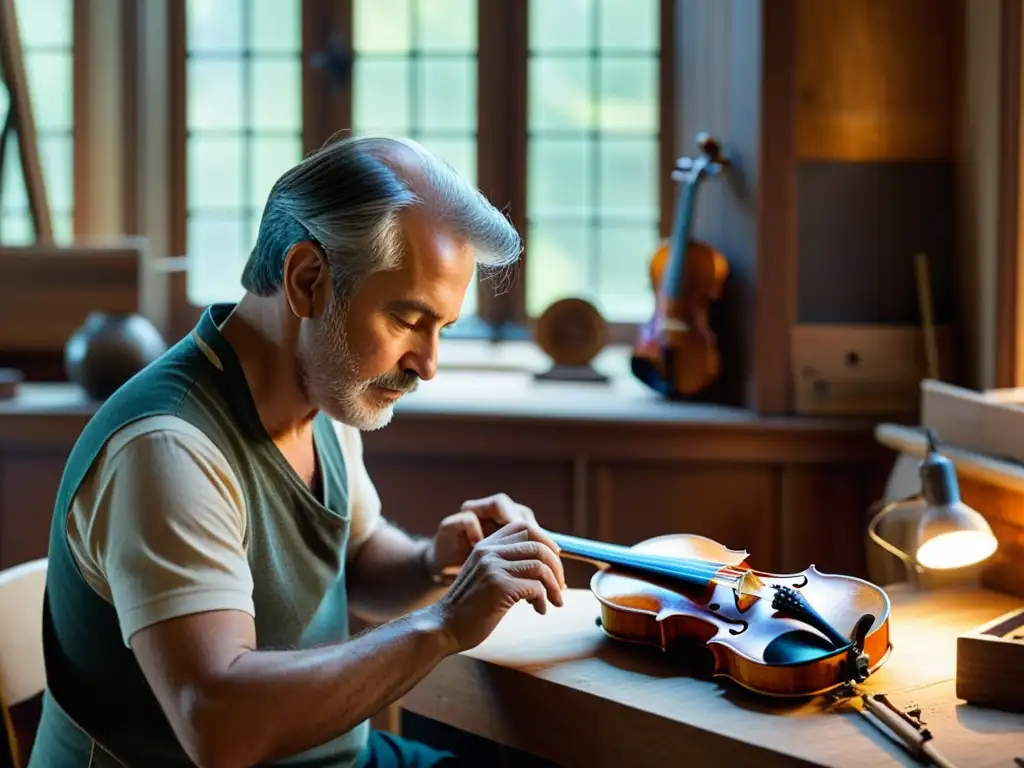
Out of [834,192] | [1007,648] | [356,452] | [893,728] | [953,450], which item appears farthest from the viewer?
[834,192]

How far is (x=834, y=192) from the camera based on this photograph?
2.90m

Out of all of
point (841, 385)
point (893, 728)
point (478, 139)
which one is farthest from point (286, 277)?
point (478, 139)

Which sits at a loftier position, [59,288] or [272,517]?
[59,288]

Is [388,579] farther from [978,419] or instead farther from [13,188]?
[13,188]

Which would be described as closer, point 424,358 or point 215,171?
point 424,358

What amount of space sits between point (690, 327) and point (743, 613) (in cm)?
153

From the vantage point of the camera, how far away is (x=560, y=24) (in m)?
3.72

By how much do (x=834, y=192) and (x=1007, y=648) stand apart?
5.02 feet

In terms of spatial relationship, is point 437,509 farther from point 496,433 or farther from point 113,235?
point 113,235

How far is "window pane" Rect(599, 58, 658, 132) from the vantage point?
146 inches

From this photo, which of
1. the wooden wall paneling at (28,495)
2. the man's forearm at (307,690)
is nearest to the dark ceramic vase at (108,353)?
the wooden wall paneling at (28,495)

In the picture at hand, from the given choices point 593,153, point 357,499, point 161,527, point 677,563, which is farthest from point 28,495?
point 677,563

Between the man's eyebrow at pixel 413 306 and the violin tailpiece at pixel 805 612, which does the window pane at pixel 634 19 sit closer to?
the man's eyebrow at pixel 413 306

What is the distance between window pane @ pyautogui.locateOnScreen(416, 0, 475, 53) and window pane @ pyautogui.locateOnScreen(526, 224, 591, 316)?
0.57 metres
